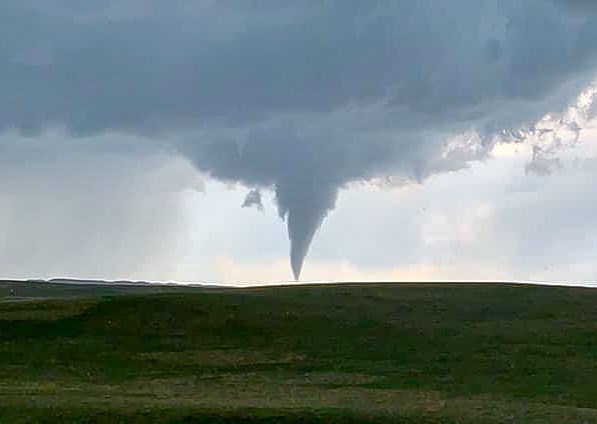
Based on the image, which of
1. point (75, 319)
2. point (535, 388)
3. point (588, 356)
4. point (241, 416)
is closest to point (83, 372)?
point (75, 319)

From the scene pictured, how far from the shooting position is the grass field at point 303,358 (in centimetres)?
3219

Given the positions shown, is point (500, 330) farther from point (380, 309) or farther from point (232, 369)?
point (232, 369)

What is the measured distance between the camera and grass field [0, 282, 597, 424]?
3219cm

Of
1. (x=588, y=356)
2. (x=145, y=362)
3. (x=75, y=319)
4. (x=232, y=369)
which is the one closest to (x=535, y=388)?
(x=588, y=356)

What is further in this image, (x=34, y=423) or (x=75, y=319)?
(x=75, y=319)

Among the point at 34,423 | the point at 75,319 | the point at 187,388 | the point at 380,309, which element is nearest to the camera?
the point at 34,423

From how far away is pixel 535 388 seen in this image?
127 ft

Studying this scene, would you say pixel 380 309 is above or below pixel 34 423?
above

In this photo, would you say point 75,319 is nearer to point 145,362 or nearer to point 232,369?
point 145,362

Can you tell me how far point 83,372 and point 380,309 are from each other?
2002 cm

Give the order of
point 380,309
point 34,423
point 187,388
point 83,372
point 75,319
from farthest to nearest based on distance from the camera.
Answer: point 380,309 < point 75,319 < point 83,372 < point 187,388 < point 34,423

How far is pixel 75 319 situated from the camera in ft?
169

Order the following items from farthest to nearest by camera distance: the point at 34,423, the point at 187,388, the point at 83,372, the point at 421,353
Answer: the point at 421,353 → the point at 83,372 → the point at 187,388 → the point at 34,423

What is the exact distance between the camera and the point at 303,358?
45.2 m
